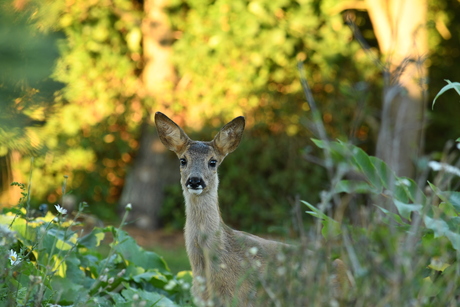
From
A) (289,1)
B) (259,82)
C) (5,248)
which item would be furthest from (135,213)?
(5,248)

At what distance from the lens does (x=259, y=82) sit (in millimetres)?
10164

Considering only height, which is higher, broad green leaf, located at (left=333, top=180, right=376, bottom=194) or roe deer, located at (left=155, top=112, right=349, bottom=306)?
broad green leaf, located at (left=333, top=180, right=376, bottom=194)

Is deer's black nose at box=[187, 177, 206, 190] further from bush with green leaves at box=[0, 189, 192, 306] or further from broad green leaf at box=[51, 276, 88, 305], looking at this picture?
broad green leaf at box=[51, 276, 88, 305]

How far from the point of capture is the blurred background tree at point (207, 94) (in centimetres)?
999

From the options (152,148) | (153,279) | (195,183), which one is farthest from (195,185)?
(152,148)

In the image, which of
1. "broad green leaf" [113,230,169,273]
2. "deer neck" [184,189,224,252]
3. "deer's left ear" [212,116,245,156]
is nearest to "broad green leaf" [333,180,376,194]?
"deer neck" [184,189,224,252]

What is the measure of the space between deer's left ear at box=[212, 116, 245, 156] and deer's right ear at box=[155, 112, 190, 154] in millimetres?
243

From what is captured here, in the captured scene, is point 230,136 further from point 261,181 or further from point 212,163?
point 261,181

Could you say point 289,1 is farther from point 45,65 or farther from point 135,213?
point 45,65

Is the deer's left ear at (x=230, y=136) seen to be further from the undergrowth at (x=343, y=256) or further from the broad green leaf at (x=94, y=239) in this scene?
the broad green leaf at (x=94, y=239)

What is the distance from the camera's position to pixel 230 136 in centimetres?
521

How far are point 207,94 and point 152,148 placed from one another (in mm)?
1223

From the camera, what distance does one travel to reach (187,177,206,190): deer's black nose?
460 centimetres

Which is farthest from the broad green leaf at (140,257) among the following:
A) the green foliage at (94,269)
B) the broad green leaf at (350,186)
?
the broad green leaf at (350,186)
